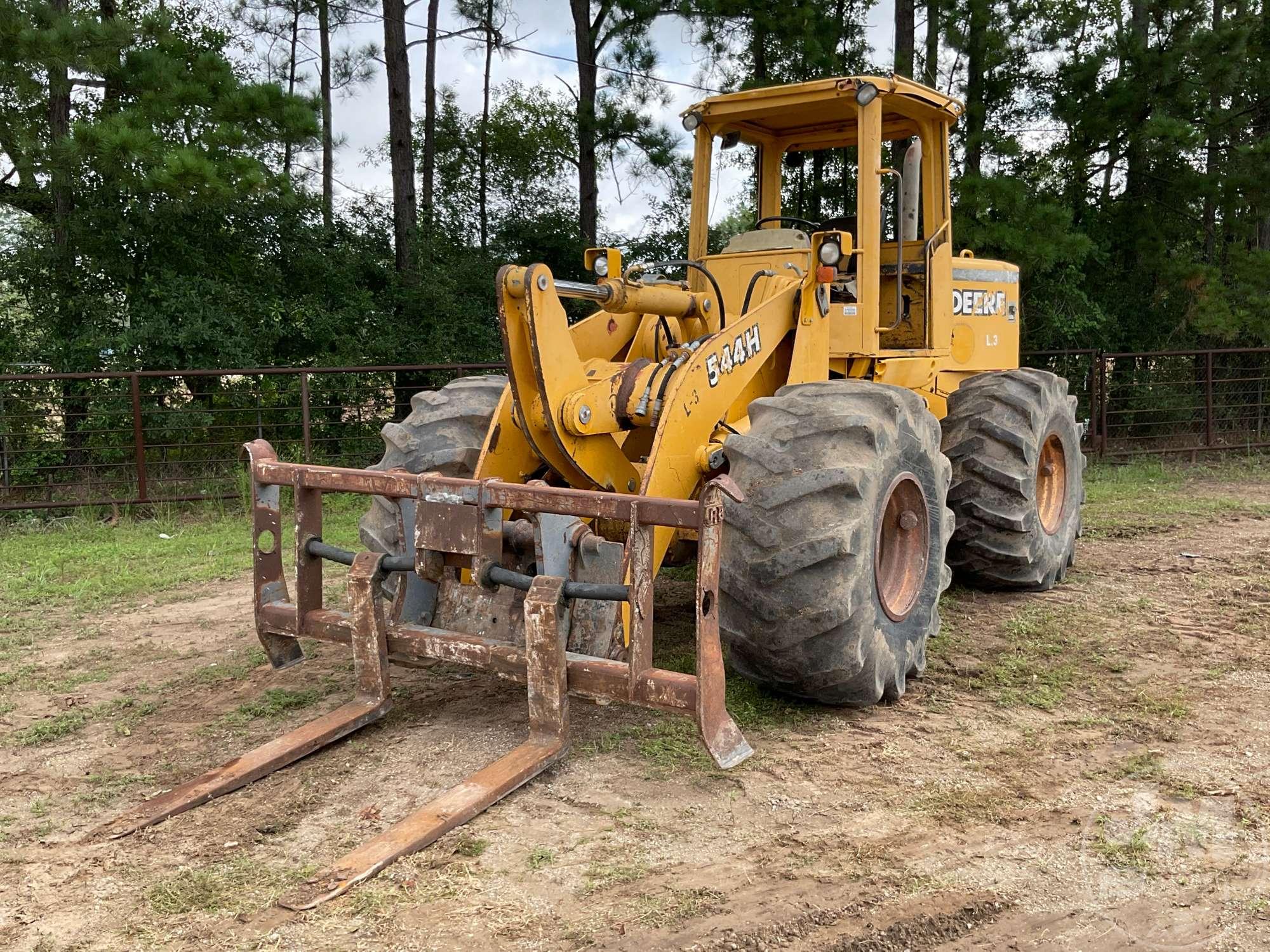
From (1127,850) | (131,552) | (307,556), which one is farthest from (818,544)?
(131,552)

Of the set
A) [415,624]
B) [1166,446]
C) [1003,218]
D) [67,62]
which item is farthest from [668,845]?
[1166,446]

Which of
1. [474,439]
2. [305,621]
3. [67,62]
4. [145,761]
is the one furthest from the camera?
[67,62]

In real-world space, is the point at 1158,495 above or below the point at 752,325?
below

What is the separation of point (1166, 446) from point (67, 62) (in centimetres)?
1320

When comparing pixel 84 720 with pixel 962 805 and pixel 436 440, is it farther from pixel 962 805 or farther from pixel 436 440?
pixel 962 805

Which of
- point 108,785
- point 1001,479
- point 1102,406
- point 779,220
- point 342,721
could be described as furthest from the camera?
point 1102,406

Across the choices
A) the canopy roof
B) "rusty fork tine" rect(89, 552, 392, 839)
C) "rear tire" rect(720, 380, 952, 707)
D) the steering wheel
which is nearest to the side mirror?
"rear tire" rect(720, 380, 952, 707)

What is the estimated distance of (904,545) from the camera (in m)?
5.21

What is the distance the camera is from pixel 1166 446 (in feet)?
46.9

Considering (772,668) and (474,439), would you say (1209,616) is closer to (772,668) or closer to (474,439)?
(772,668)

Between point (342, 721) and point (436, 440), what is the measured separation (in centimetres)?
167

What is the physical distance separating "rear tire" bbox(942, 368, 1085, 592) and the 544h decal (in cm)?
197

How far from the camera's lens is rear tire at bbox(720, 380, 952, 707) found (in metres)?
4.28

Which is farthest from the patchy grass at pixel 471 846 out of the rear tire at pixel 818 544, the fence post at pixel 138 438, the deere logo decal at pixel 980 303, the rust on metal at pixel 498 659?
the fence post at pixel 138 438
